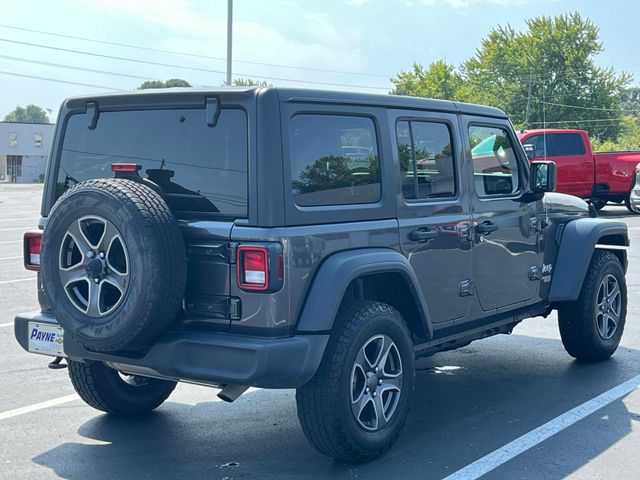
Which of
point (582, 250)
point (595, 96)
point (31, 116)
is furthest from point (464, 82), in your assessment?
point (31, 116)

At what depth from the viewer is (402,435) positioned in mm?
5074

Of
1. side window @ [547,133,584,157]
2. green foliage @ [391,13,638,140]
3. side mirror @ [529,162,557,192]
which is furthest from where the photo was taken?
green foliage @ [391,13,638,140]

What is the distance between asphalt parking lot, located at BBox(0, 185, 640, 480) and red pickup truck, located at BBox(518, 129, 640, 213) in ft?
40.2

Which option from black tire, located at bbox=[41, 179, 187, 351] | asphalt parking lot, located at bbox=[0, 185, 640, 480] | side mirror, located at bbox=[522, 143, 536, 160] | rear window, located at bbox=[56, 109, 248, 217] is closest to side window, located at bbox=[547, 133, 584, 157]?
side mirror, located at bbox=[522, 143, 536, 160]

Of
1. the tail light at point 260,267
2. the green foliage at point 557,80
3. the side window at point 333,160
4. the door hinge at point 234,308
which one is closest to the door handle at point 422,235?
the side window at point 333,160

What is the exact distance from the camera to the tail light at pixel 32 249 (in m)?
Result: 4.96

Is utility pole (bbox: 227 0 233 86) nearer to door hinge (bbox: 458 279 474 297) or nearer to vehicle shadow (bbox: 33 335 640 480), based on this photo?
vehicle shadow (bbox: 33 335 640 480)

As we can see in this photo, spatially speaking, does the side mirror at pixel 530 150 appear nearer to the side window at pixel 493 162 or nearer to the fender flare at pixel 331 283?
the side window at pixel 493 162

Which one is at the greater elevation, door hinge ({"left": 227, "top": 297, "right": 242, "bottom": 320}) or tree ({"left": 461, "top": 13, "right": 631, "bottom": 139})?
tree ({"left": 461, "top": 13, "right": 631, "bottom": 139})

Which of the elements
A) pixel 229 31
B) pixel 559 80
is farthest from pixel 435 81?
pixel 229 31

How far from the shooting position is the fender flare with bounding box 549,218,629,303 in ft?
20.9

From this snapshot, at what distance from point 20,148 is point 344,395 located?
272 feet

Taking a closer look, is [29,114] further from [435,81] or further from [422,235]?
[422,235]

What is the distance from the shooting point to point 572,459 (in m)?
4.64
